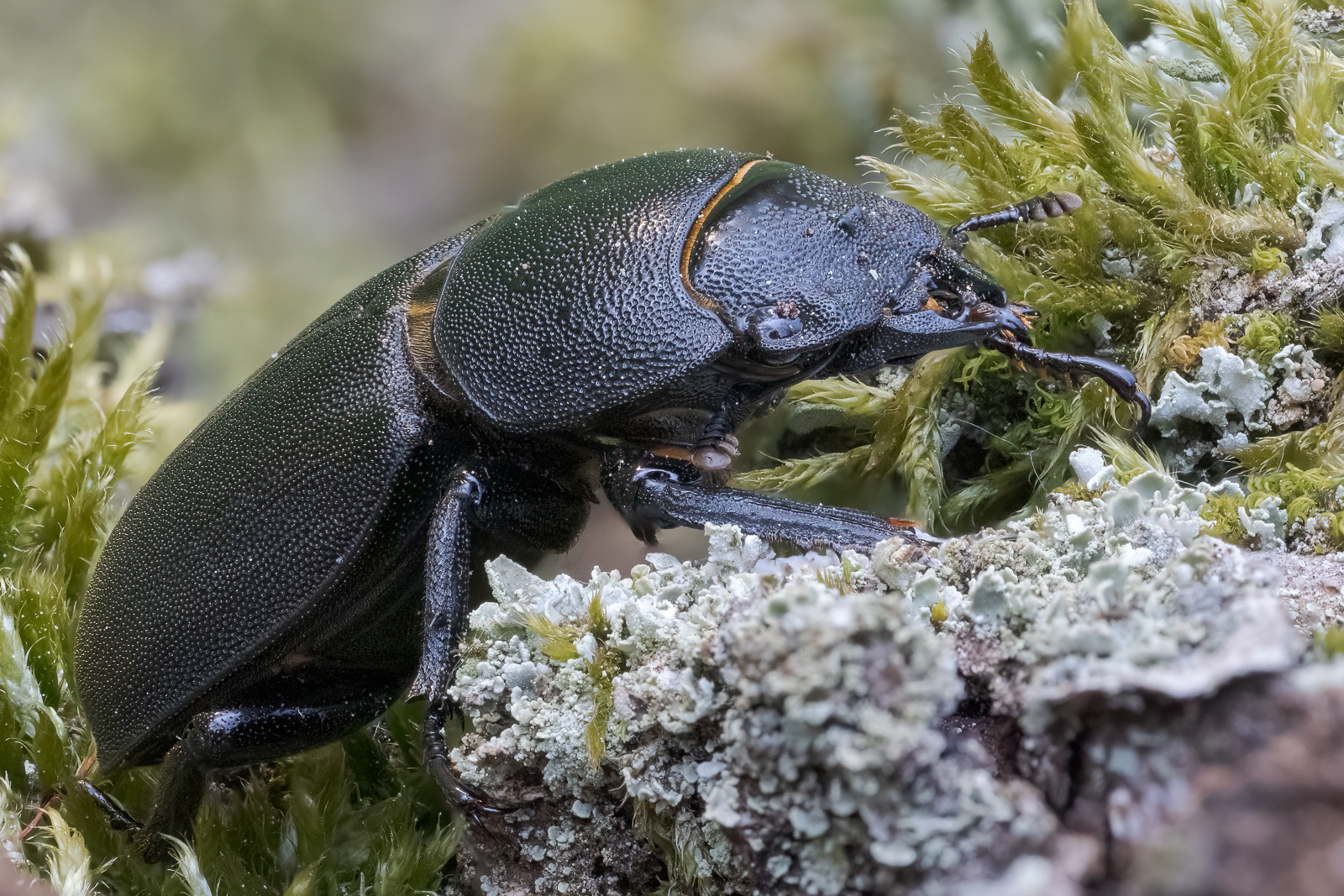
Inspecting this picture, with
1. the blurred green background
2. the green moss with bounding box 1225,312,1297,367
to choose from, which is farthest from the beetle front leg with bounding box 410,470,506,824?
the blurred green background

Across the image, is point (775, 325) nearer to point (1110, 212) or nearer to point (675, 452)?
point (675, 452)

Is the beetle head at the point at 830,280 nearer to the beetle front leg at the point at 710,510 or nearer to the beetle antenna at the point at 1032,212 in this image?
the beetle antenna at the point at 1032,212

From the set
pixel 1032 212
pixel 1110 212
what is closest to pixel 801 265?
pixel 1032 212

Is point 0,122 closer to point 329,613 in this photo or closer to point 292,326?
point 292,326

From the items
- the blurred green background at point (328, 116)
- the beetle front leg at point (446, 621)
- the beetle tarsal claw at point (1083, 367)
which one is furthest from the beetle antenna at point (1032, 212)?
the blurred green background at point (328, 116)

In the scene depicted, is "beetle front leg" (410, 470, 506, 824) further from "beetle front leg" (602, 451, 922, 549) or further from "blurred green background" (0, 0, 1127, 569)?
"blurred green background" (0, 0, 1127, 569)
